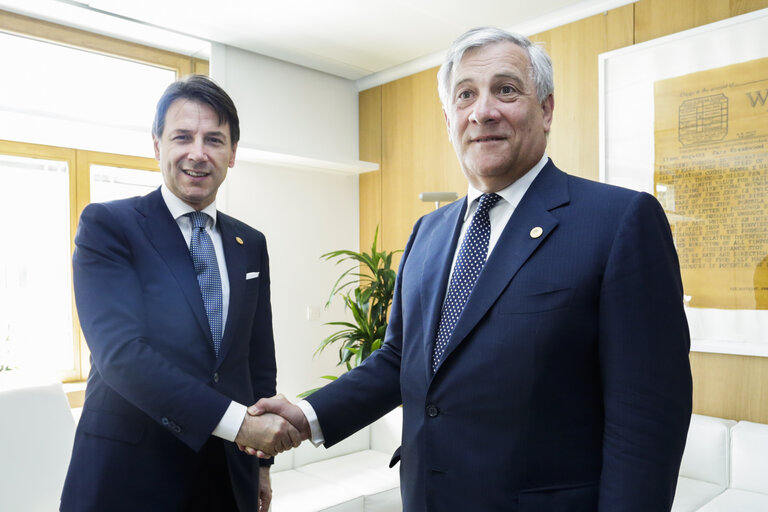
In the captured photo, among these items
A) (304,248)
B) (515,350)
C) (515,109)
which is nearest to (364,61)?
(304,248)

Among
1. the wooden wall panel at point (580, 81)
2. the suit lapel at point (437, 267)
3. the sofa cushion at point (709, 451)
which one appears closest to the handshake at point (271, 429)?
the suit lapel at point (437, 267)

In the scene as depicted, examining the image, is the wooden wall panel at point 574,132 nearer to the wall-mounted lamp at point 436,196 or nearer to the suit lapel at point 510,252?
the wall-mounted lamp at point 436,196

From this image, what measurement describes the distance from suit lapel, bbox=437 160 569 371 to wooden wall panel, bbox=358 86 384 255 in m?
3.57

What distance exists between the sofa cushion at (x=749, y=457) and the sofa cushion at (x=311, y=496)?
182 cm

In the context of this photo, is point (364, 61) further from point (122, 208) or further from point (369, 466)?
point (122, 208)

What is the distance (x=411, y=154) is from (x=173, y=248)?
3156mm

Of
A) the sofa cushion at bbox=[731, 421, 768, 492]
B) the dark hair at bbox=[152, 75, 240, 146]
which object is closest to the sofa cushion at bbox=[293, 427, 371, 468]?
the sofa cushion at bbox=[731, 421, 768, 492]

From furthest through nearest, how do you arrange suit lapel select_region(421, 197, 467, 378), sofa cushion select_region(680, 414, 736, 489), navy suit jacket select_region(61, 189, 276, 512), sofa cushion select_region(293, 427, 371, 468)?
sofa cushion select_region(293, 427, 371, 468) < sofa cushion select_region(680, 414, 736, 489) < navy suit jacket select_region(61, 189, 276, 512) < suit lapel select_region(421, 197, 467, 378)

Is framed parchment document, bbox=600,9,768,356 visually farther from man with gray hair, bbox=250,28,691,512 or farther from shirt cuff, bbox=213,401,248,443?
shirt cuff, bbox=213,401,248,443

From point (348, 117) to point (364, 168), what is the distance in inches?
21.3

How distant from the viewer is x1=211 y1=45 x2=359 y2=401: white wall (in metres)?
4.24

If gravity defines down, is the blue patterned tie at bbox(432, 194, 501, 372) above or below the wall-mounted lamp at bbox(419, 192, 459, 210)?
below

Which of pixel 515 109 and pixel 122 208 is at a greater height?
pixel 515 109

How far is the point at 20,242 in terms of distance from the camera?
3527 millimetres
